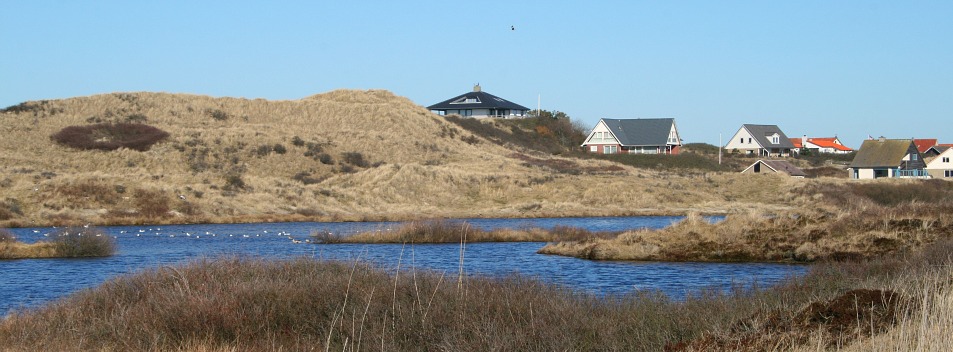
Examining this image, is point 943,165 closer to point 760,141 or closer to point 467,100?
point 760,141

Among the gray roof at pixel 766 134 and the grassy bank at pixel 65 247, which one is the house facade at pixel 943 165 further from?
the grassy bank at pixel 65 247

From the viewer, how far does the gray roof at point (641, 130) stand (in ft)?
373

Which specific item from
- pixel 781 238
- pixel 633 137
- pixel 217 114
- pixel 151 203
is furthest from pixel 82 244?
pixel 633 137

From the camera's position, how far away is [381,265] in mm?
18188

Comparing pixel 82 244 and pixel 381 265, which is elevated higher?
pixel 381 265

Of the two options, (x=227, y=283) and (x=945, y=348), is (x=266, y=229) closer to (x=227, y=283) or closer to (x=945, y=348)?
(x=227, y=283)

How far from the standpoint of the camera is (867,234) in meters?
27.5

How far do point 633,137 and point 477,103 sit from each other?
90.3 ft

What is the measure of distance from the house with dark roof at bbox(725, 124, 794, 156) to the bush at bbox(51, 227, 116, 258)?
101 metres

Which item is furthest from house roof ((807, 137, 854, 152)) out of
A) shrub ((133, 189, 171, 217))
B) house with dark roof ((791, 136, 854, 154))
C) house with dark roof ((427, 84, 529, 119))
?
shrub ((133, 189, 171, 217))

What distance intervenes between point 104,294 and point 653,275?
46.3 ft

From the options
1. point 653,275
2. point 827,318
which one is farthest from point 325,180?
point 827,318

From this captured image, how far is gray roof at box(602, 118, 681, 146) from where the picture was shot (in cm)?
11359

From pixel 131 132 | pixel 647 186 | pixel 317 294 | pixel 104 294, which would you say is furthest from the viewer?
pixel 131 132
